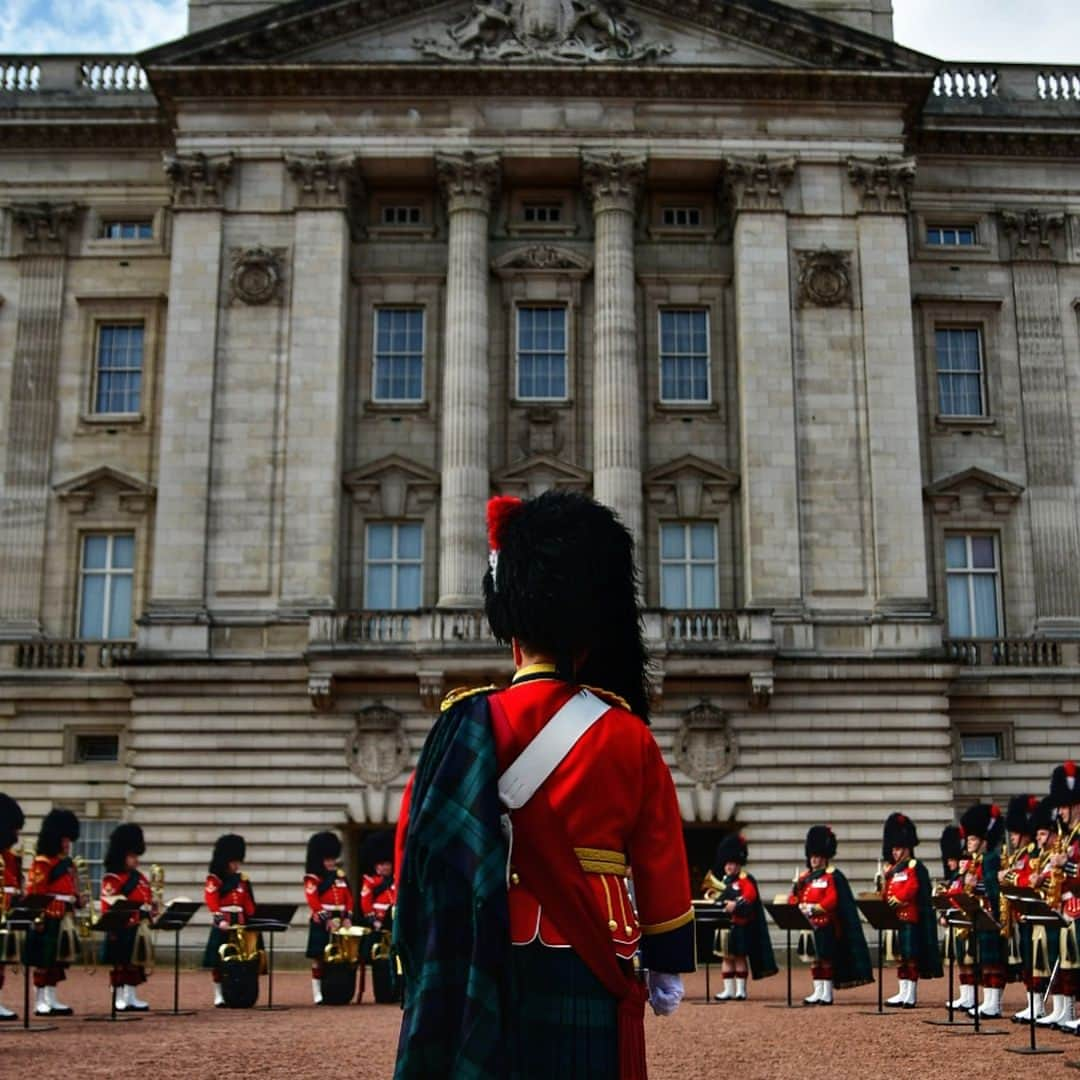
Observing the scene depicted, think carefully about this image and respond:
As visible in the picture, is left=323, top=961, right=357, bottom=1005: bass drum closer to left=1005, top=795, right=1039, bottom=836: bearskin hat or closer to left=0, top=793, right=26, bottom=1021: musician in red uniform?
left=0, top=793, right=26, bottom=1021: musician in red uniform

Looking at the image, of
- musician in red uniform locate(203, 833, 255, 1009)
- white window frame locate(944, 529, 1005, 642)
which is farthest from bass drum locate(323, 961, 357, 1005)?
white window frame locate(944, 529, 1005, 642)

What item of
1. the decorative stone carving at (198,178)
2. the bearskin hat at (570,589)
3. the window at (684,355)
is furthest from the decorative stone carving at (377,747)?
the bearskin hat at (570,589)

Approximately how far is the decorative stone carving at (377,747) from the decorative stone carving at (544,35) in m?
12.9

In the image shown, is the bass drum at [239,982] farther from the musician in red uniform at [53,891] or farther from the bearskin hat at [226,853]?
the musician in red uniform at [53,891]

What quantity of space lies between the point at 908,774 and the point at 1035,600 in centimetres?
566

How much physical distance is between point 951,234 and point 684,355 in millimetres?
6848

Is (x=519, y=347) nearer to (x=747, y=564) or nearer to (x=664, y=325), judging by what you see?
(x=664, y=325)

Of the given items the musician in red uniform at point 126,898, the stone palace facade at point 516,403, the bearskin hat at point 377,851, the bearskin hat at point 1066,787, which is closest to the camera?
the bearskin hat at point 1066,787

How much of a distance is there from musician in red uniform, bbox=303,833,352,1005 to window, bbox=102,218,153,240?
17.4 meters

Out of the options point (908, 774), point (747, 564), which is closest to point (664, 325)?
point (747, 564)

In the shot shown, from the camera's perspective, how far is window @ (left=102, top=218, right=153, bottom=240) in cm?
3478

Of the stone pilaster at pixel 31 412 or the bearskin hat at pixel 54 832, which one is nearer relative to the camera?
the bearskin hat at pixel 54 832

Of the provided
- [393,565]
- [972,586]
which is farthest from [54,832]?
[972,586]

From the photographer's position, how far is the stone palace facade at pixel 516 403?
97.6 feet
